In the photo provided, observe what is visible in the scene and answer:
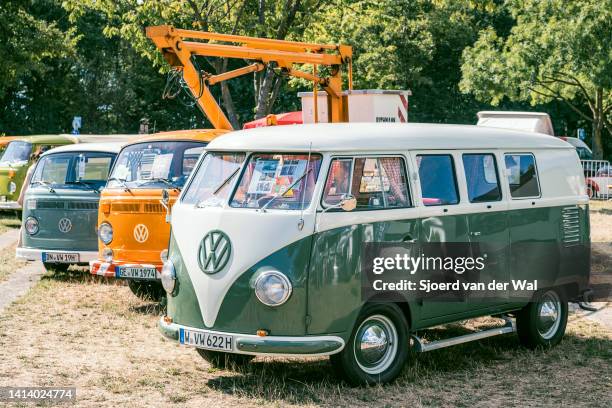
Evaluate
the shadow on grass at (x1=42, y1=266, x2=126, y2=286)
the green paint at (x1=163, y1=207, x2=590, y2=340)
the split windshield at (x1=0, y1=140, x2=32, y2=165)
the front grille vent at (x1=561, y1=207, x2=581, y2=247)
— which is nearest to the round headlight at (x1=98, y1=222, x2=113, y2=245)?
the shadow on grass at (x1=42, y1=266, x2=126, y2=286)

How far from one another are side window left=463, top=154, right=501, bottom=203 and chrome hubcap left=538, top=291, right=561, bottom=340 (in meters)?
1.30

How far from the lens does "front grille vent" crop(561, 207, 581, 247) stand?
9633 mm

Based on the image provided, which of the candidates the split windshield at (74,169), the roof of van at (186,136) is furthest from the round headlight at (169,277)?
the split windshield at (74,169)

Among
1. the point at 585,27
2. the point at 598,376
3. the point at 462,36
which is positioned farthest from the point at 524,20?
the point at 598,376

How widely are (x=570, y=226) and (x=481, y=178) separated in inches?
57.7

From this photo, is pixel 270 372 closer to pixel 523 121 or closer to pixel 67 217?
pixel 67 217

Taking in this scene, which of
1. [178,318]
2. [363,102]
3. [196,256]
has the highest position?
[363,102]

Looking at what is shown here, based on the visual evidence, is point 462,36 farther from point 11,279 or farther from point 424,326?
point 424,326

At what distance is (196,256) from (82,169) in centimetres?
695

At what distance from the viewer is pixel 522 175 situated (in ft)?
30.5

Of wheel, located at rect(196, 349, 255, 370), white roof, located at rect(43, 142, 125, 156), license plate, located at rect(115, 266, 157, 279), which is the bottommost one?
wheel, located at rect(196, 349, 255, 370)

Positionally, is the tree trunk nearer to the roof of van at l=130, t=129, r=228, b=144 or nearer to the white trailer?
the white trailer

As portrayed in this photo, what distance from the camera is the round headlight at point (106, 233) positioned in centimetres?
1177

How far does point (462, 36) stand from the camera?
46.1 m
